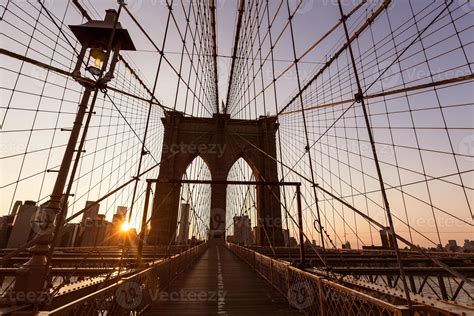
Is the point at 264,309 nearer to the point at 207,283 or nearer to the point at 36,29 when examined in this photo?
the point at 207,283

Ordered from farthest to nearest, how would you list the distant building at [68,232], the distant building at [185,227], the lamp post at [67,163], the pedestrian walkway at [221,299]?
the distant building at [185,227] → the distant building at [68,232] → the pedestrian walkway at [221,299] → the lamp post at [67,163]

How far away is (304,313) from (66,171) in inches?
165

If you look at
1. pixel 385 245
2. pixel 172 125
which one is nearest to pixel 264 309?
pixel 385 245

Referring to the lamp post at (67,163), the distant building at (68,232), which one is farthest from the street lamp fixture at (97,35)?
the distant building at (68,232)

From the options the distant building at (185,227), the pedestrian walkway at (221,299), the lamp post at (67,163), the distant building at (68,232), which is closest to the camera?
the lamp post at (67,163)

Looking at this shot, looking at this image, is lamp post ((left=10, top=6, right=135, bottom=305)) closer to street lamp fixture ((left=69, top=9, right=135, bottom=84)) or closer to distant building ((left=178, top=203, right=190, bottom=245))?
street lamp fixture ((left=69, top=9, right=135, bottom=84))

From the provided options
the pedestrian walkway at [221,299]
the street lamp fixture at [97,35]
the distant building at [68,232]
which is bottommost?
the pedestrian walkway at [221,299]

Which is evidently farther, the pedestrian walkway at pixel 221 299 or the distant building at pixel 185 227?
the distant building at pixel 185 227

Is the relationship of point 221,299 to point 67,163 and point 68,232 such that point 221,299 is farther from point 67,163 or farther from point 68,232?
point 68,232

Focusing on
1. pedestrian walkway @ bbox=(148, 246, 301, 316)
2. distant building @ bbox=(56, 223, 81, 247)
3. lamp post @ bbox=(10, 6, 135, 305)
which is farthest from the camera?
distant building @ bbox=(56, 223, 81, 247)

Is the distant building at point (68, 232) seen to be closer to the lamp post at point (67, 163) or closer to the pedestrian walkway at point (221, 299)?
the lamp post at point (67, 163)

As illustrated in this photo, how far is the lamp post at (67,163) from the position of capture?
8.78ft

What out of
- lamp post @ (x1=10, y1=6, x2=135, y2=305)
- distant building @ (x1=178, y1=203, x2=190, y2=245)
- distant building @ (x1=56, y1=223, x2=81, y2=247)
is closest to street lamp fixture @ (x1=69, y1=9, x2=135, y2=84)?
lamp post @ (x1=10, y1=6, x2=135, y2=305)

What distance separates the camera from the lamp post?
268 cm
